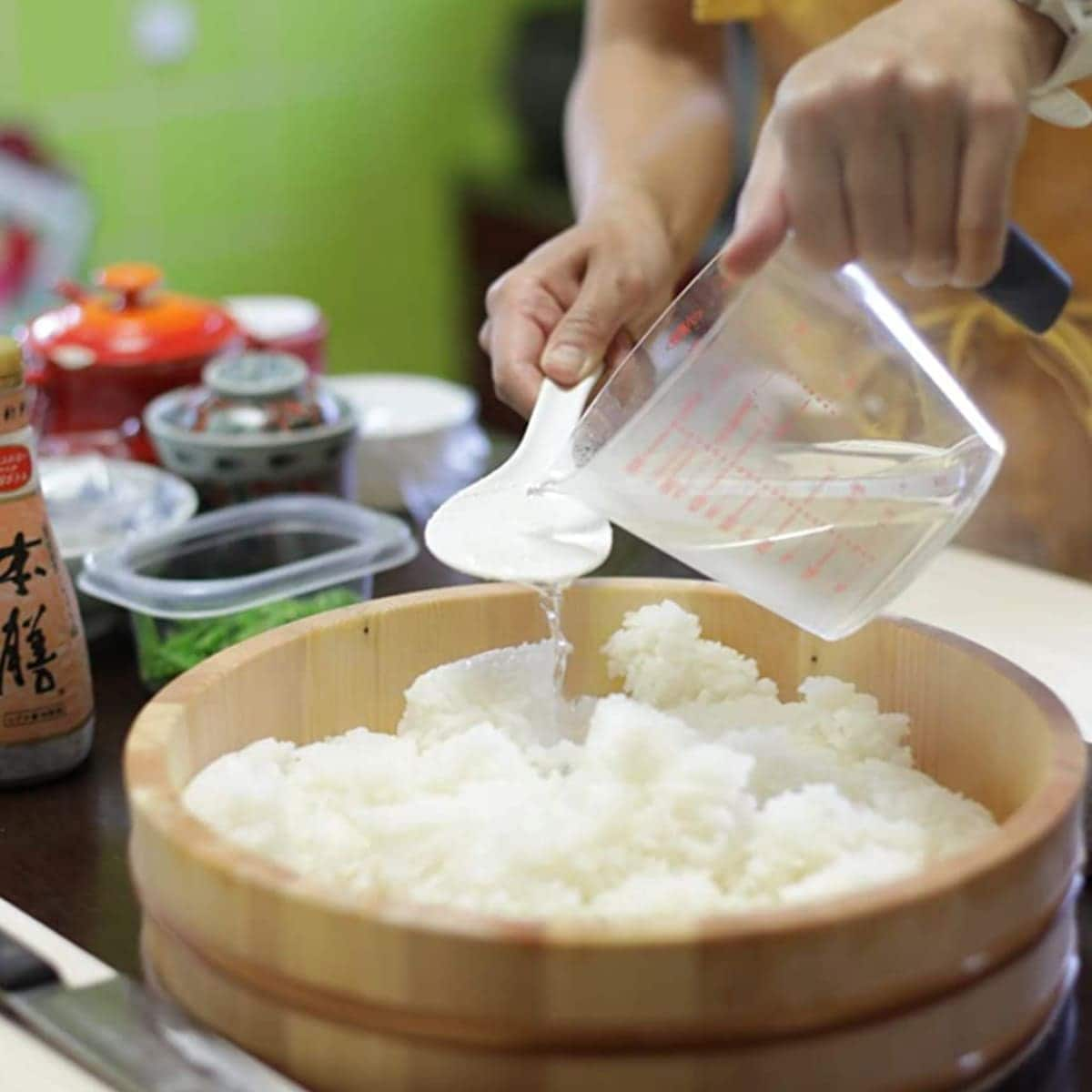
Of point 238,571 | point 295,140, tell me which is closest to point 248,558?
point 238,571

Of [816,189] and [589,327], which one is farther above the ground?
[816,189]

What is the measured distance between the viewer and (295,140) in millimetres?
3762

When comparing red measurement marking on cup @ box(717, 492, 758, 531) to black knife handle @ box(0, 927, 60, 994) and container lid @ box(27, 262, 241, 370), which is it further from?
Result: container lid @ box(27, 262, 241, 370)

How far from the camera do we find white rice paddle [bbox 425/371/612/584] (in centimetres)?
113

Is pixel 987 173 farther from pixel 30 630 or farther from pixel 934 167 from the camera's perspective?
pixel 30 630

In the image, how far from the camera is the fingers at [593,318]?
1.28m

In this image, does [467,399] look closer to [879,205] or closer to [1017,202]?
[1017,202]

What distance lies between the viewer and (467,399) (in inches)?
79.1

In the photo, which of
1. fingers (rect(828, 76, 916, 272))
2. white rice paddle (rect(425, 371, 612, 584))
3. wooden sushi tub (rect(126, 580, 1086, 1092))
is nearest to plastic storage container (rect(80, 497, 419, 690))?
white rice paddle (rect(425, 371, 612, 584))

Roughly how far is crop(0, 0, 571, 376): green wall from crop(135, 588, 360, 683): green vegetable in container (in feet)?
7.37

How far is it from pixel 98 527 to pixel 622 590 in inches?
23.2

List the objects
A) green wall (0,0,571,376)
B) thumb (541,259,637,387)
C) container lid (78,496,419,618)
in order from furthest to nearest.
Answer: green wall (0,0,571,376), container lid (78,496,419,618), thumb (541,259,637,387)

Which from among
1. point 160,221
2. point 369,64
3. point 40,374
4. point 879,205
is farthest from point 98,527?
point 369,64

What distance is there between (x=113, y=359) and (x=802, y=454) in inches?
40.6
